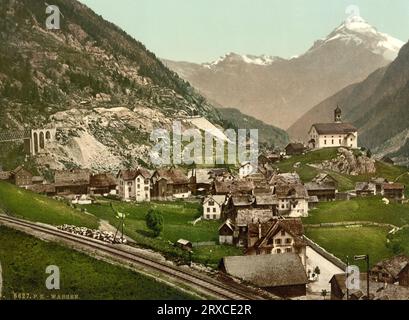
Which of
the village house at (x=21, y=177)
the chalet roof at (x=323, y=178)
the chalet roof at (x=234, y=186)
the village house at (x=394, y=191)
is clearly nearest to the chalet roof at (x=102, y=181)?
the village house at (x=21, y=177)

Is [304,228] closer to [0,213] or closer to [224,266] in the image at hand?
[224,266]

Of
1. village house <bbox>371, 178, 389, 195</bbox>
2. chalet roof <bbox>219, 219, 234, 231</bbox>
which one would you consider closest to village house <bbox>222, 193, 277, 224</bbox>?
chalet roof <bbox>219, 219, 234, 231</bbox>

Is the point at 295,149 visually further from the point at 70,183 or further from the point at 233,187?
the point at 70,183

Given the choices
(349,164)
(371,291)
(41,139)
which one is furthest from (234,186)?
(41,139)

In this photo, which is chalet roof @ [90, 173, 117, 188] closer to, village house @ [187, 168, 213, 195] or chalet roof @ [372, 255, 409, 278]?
village house @ [187, 168, 213, 195]
